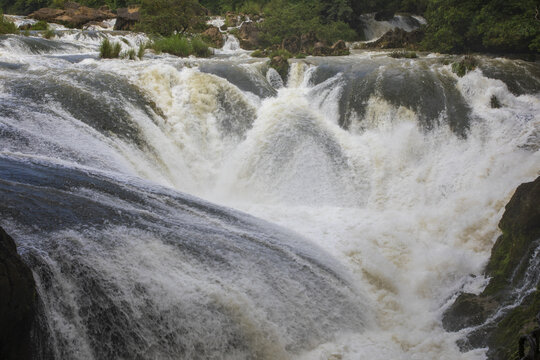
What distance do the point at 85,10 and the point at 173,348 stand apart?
19233 mm

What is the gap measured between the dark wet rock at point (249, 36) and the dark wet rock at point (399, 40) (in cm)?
407

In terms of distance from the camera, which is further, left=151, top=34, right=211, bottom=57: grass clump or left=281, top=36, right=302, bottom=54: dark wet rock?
left=281, top=36, right=302, bottom=54: dark wet rock

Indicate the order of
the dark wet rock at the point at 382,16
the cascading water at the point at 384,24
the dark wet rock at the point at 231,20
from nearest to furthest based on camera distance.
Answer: the dark wet rock at the point at 231,20 < the cascading water at the point at 384,24 < the dark wet rock at the point at 382,16

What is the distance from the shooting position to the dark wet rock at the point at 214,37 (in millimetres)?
15998

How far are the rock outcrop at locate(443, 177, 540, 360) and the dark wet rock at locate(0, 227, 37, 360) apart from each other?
2.97 meters

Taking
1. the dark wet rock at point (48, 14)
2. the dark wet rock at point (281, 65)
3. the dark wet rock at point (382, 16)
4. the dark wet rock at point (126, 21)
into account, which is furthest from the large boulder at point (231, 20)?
the dark wet rock at point (281, 65)

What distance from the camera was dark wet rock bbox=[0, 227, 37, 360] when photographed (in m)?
2.09

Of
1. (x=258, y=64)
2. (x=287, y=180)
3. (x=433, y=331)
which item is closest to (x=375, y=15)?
(x=258, y=64)

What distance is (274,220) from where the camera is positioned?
585 cm

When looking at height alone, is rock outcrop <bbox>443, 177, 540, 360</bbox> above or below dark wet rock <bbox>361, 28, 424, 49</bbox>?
below

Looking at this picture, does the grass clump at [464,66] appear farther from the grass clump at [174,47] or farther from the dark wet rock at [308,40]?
the grass clump at [174,47]

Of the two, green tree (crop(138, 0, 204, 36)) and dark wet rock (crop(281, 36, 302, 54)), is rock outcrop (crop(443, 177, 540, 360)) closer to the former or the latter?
dark wet rock (crop(281, 36, 302, 54))

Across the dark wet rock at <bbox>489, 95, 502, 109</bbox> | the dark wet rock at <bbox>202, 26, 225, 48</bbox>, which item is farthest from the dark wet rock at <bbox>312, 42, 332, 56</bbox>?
the dark wet rock at <bbox>489, 95, 502, 109</bbox>

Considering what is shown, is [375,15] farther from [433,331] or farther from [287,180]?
[433,331]
